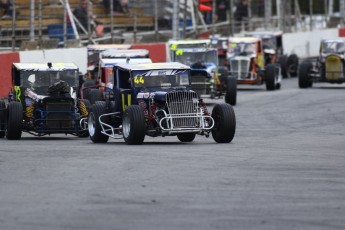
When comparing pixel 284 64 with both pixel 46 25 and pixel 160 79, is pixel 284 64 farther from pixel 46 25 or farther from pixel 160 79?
pixel 160 79

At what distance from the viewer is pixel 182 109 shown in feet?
68.3

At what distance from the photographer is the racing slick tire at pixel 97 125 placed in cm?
2228

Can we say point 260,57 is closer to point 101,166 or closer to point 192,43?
point 192,43

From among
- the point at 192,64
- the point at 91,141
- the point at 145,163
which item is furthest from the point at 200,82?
the point at 145,163

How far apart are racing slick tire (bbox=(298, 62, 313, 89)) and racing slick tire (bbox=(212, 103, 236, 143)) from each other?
21.2m

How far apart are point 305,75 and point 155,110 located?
2225cm

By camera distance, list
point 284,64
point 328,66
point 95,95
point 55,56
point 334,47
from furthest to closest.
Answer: point 284,64 → point 334,47 → point 328,66 → point 55,56 → point 95,95

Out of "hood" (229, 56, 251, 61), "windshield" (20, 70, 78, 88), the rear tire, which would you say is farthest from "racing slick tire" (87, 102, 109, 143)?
the rear tire

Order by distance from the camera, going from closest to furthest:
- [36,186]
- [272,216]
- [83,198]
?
[272,216]
[83,198]
[36,186]

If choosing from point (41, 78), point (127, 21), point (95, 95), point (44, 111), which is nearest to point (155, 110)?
point (44, 111)

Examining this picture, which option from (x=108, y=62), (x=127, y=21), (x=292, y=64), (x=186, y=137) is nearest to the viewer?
(x=186, y=137)

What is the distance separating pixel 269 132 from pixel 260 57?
57.6ft

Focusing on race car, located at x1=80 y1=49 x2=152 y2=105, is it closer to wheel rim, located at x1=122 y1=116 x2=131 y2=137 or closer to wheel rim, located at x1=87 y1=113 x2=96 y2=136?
wheel rim, located at x1=87 y1=113 x2=96 y2=136

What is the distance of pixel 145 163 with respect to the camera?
56.1 feet
